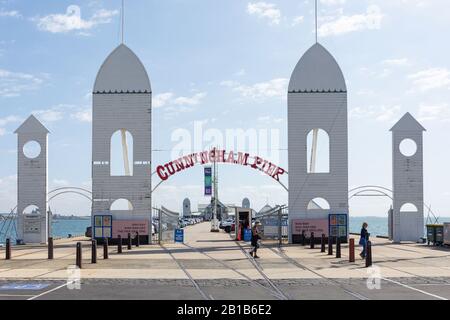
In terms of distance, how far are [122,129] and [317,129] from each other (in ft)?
35.7

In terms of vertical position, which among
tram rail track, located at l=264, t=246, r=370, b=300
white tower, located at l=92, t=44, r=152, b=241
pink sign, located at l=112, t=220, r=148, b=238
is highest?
white tower, located at l=92, t=44, r=152, b=241

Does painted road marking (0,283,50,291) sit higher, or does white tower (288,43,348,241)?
white tower (288,43,348,241)

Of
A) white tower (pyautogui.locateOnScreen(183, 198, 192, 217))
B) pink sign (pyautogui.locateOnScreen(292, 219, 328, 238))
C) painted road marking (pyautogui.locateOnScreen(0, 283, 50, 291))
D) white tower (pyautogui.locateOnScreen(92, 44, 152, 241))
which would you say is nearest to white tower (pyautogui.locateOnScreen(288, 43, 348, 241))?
pink sign (pyautogui.locateOnScreen(292, 219, 328, 238))

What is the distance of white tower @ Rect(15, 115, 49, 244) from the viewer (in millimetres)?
37375

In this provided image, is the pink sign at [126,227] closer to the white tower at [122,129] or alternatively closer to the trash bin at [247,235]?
the white tower at [122,129]

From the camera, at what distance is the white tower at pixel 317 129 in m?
36.2

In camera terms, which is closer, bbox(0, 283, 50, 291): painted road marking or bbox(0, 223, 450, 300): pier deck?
bbox(0, 223, 450, 300): pier deck

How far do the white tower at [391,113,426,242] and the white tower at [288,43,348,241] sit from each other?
142 inches

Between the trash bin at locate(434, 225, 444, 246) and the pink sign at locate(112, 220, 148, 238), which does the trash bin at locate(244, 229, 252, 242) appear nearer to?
the pink sign at locate(112, 220, 148, 238)

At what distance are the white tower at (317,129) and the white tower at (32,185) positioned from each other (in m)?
14.1

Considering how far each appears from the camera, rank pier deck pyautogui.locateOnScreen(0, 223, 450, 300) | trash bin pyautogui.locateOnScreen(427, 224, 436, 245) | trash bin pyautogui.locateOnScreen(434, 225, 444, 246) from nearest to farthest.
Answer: pier deck pyautogui.locateOnScreen(0, 223, 450, 300) < trash bin pyautogui.locateOnScreen(434, 225, 444, 246) < trash bin pyautogui.locateOnScreen(427, 224, 436, 245)

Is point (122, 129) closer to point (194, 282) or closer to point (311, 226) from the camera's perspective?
point (311, 226)
